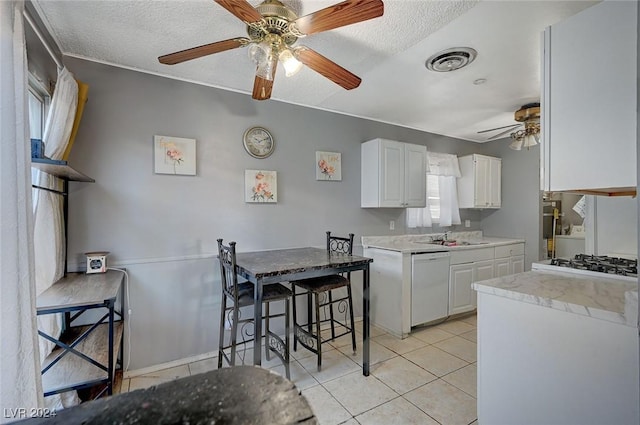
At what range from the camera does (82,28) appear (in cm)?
180

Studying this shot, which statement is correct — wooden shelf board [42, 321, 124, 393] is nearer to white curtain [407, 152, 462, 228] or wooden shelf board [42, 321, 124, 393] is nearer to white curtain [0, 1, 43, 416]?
white curtain [0, 1, 43, 416]

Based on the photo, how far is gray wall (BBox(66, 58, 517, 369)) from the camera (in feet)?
7.16

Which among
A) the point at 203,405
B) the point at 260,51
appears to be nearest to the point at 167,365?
the point at 203,405

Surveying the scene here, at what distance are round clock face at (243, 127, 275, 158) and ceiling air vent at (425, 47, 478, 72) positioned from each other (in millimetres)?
1536

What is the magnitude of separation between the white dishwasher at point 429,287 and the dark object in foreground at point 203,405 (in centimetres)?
269

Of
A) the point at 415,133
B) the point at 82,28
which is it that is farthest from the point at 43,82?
the point at 415,133

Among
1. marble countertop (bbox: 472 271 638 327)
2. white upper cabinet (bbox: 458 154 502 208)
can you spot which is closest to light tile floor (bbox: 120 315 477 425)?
marble countertop (bbox: 472 271 638 327)

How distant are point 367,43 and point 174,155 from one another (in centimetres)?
175

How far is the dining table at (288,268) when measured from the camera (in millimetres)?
1854

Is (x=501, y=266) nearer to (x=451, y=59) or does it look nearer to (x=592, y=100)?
(x=451, y=59)

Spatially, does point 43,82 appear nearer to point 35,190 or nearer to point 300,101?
point 35,190

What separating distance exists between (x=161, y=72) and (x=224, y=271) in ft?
5.62

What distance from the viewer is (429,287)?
10.1 feet

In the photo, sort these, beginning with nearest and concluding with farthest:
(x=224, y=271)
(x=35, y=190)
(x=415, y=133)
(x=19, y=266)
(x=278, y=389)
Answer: (x=278, y=389)
(x=19, y=266)
(x=35, y=190)
(x=224, y=271)
(x=415, y=133)
